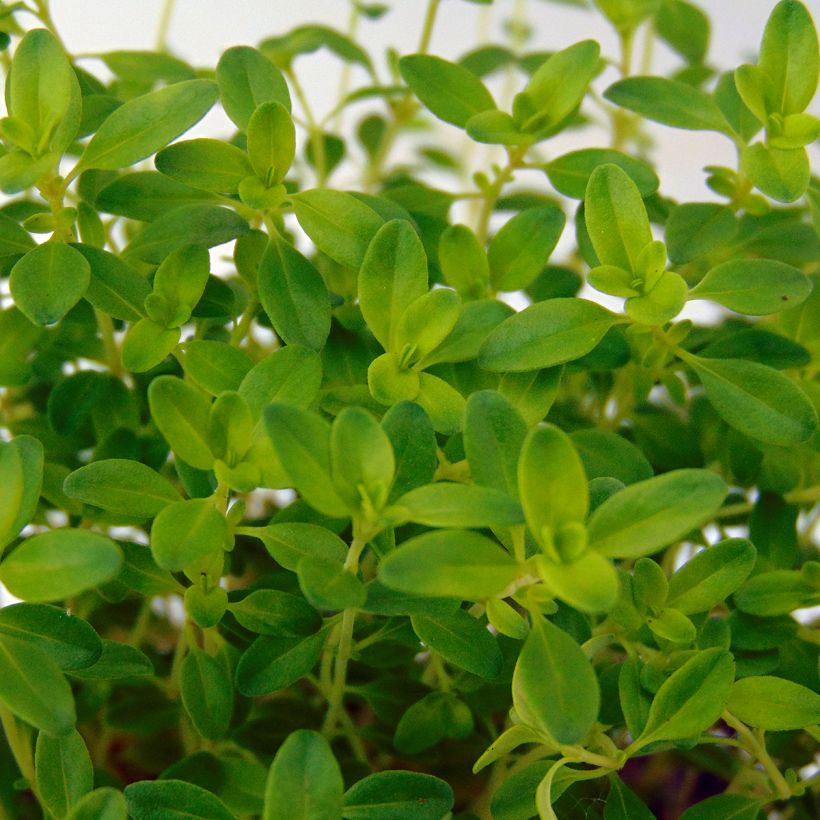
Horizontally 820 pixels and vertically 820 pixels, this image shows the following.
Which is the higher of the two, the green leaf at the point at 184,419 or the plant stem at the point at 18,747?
the green leaf at the point at 184,419

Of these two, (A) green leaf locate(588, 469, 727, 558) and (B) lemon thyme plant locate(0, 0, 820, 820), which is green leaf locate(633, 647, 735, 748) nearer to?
(B) lemon thyme plant locate(0, 0, 820, 820)

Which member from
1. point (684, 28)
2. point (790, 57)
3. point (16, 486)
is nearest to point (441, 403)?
point (16, 486)

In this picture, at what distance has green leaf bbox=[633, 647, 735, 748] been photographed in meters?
0.58

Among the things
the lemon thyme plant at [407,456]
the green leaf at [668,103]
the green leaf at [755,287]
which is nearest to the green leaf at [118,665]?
the lemon thyme plant at [407,456]

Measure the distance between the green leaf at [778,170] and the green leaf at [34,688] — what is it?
0.55 meters

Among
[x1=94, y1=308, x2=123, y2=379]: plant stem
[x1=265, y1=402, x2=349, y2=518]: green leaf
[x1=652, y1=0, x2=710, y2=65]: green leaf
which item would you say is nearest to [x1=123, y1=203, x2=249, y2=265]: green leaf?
[x1=94, y1=308, x2=123, y2=379]: plant stem

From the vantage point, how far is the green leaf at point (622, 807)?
649 mm

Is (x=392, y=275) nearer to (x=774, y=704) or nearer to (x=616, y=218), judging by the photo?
(x=616, y=218)

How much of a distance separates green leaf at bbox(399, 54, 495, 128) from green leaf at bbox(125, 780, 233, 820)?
20.3 inches

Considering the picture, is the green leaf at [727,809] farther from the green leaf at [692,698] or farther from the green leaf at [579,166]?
the green leaf at [579,166]

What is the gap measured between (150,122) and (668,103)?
0.40 m

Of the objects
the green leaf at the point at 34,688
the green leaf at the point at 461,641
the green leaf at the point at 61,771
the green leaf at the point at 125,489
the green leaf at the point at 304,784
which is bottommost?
the green leaf at the point at 61,771

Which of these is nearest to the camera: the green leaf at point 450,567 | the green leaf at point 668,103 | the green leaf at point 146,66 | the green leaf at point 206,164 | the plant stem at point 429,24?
the green leaf at point 450,567

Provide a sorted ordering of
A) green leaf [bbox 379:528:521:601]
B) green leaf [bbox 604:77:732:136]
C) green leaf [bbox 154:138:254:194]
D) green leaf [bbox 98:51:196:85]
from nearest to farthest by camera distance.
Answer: green leaf [bbox 379:528:521:601] → green leaf [bbox 154:138:254:194] → green leaf [bbox 604:77:732:136] → green leaf [bbox 98:51:196:85]
